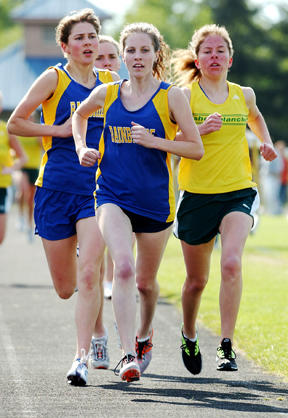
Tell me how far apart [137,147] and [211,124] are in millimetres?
726

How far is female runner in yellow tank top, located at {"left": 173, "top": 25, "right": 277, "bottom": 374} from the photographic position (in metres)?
6.76

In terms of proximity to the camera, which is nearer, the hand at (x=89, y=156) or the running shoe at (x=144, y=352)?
the hand at (x=89, y=156)

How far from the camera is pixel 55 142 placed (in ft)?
22.4

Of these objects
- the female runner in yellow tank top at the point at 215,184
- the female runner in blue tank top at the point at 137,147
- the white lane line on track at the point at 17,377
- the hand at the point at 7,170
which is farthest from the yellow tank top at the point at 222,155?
the hand at the point at 7,170

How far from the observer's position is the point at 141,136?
605 cm

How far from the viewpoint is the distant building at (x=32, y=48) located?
6088cm

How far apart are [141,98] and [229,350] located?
5.72 feet

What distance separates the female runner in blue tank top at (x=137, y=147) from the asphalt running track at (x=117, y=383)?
66 cm

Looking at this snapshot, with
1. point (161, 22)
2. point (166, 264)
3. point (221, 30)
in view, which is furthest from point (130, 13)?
point (221, 30)

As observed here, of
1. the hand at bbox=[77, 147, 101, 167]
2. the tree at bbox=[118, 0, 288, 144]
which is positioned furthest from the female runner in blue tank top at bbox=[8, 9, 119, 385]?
the tree at bbox=[118, 0, 288, 144]

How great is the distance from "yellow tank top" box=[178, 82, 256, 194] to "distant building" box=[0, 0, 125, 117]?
171ft

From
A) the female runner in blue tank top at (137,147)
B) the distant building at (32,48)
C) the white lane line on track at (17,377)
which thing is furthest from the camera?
the distant building at (32,48)

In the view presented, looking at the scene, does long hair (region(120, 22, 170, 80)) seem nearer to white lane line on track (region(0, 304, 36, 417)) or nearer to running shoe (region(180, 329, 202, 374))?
running shoe (region(180, 329, 202, 374))

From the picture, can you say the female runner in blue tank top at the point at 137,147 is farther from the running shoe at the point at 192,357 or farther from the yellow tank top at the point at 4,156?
the yellow tank top at the point at 4,156
